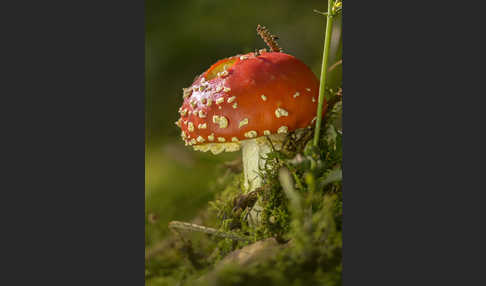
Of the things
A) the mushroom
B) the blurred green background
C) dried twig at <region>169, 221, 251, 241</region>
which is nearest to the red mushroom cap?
the mushroom

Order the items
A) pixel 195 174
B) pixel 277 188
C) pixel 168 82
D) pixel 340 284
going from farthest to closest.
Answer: pixel 195 174, pixel 168 82, pixel 277 188, pixel 340 284

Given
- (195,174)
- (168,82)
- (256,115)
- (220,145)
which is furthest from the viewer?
(195,174)

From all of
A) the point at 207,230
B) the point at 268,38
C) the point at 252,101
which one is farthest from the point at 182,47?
the point at 207,230

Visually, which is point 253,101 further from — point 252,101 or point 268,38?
point 268,38

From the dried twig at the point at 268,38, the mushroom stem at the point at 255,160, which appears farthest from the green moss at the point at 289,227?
the dried twig at the point at 268,38

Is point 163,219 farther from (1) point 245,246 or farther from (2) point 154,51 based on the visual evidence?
(2) point 154,51

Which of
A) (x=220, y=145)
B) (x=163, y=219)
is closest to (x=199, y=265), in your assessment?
(x=163, y=219)

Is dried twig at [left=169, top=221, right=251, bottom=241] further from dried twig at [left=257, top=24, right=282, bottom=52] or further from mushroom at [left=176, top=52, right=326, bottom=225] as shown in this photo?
dried twig at [left=257, top=24, right=282, bottom=52]
